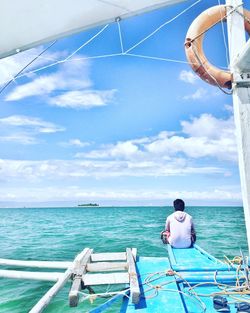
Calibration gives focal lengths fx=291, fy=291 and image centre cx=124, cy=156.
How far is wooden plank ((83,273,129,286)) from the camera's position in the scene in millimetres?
4461

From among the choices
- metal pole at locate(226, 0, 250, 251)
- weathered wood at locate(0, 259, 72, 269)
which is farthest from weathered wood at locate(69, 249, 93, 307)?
metal pole at locate(226, 0, 250, 251)

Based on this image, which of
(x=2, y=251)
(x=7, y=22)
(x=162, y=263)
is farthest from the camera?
(x=2, y=251)

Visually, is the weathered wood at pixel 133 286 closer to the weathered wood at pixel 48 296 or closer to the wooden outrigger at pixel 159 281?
the wooden outrigger at pixel 159 281

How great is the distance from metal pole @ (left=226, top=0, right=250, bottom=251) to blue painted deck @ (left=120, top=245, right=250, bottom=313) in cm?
109

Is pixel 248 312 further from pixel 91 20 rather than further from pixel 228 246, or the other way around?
pixel 228 246

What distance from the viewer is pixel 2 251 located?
1612cm

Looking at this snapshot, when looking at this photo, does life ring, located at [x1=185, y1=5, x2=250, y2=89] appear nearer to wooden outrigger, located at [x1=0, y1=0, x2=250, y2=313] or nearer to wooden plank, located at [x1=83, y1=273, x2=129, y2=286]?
wooden outrigger, located at [x1=0, y1=0, x2=250, y2=313]

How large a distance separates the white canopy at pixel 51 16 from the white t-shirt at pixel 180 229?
436cm

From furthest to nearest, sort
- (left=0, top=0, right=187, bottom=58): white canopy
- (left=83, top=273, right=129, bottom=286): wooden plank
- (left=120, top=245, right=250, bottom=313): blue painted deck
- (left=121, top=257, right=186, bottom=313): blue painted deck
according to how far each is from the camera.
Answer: (left=83, top=273, right=129, bottom=286): wooden plank, (left=120, top=245, right=250, bottom=313): blue painted deck, (left=121, top=257, right=186, bottom=313): blue painted deck, (left=0, top=0, right=187, bottom=58): white canopy

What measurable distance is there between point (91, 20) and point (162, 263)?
4353mm

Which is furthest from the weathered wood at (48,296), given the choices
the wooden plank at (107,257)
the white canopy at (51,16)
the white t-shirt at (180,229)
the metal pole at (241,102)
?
the white canopy at (51,16)

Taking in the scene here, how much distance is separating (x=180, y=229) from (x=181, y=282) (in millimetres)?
2108

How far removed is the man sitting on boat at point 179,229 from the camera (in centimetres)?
649

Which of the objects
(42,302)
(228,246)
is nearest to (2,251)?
(228,246)
